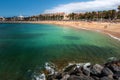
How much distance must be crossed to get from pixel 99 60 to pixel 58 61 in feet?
19.5

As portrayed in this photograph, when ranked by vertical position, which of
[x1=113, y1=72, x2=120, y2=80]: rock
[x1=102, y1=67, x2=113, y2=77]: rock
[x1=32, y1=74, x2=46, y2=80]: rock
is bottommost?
[x1=32, y1=74, x2=46, y2=80]: rock

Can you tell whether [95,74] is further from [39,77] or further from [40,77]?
[39,77]

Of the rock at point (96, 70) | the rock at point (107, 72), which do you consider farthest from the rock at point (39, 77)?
the rock at point (107, 72)

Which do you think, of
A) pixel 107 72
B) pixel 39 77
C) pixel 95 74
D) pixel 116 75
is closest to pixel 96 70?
pixel 95 74

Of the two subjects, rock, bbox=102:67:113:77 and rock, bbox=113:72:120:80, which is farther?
→ rock, bbox=102:67:113:77

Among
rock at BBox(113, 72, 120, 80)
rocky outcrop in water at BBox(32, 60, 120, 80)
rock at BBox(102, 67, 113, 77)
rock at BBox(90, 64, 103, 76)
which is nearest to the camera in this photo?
rocky outcrop in water at BBox(32, 60, 120, 80)

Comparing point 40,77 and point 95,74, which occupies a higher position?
point 95,74

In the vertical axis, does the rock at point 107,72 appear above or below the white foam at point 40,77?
above

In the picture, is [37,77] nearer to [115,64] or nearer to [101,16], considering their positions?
[115,64]

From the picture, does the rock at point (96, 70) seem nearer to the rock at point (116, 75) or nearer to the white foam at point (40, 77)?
the rock at point (116, 75)

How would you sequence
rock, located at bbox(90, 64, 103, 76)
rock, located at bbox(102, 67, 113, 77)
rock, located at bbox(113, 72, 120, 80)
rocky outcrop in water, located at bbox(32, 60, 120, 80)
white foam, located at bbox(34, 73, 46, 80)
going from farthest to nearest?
white foam, located at bbox(34, 73, 46, 80) < rock, located at bbox(90, 64, 103, 76) < rock, located at bbox(102, 67, 113, 77) < rock, located at bbox(113, 72, 120, 80) < rocky outcrop in water, located at bbox(32, 60, 120, 80)

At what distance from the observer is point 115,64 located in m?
23.0

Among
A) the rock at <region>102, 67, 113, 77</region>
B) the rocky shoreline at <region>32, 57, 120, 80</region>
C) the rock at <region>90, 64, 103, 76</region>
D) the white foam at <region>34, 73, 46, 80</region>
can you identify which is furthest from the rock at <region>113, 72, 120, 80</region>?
the white foam at <region>34, 73, 46, 80</region>

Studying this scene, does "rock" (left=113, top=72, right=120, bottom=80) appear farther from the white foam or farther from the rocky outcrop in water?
the white foam
